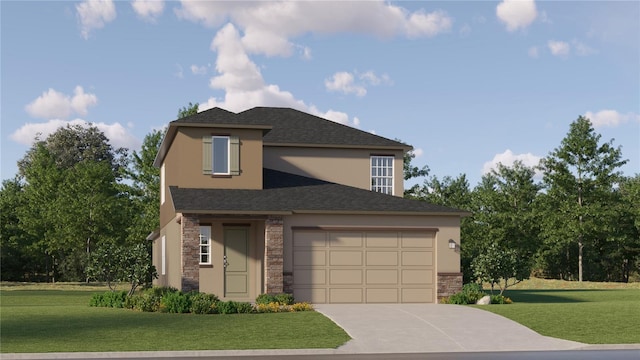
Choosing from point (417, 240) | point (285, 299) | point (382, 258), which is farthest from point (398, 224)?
point (285, 299)

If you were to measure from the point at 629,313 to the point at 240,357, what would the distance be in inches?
553

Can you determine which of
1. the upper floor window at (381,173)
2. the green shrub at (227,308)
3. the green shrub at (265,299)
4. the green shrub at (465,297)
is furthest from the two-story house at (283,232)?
the green shrub at (227,308)

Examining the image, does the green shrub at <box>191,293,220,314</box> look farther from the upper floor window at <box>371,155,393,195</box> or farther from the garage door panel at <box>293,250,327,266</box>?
the upper floor window at <box>371,155,393,195</box>

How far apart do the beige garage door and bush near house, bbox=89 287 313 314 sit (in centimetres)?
141

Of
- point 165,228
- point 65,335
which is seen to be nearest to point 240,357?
point 65,335

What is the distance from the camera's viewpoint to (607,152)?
194 feet

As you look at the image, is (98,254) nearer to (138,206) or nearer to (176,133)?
(176,133)

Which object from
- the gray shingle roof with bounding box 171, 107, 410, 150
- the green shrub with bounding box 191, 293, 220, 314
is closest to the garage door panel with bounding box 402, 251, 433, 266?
the gray shingle roof with bounding box 171, 107, 410, 150

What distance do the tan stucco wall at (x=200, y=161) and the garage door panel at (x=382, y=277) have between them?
18.6 ft

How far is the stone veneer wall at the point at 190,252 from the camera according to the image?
29.2 metres

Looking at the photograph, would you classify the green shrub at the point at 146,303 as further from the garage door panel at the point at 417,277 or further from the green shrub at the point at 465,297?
the green shrub at the point at 465,297

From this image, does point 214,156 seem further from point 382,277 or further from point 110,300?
point 382,277

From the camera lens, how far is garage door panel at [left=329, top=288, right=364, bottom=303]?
30.9 metres

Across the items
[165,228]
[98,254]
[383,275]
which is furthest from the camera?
[165,228]
